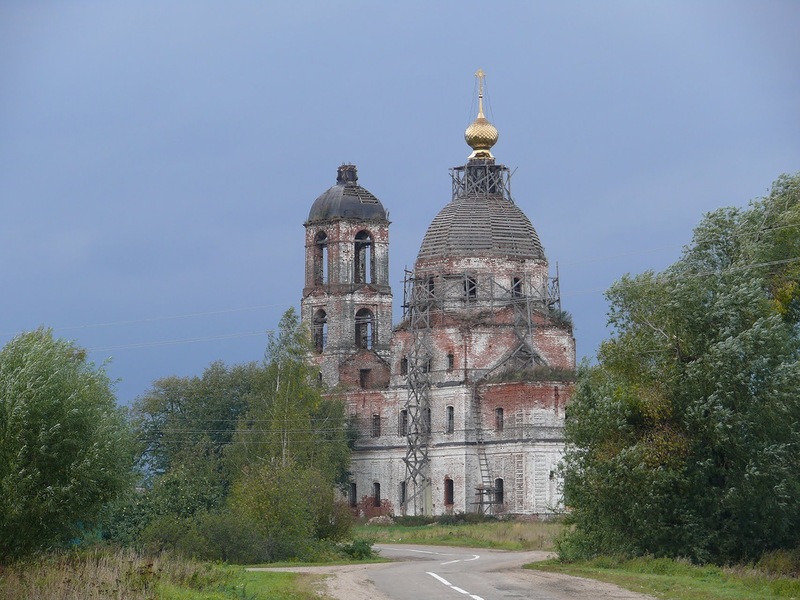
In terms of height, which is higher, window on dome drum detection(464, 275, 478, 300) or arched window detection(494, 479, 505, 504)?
window on dome drum detection(464, 275, 478, 300)

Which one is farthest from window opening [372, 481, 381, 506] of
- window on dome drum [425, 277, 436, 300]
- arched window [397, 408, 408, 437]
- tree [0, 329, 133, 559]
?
tree [0, 329, 133, 559]

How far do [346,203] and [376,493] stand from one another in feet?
51.0

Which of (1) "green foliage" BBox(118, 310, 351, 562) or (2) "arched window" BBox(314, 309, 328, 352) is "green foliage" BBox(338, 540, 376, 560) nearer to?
(1) "green foliage" BBox(118, 310, 351, 562)

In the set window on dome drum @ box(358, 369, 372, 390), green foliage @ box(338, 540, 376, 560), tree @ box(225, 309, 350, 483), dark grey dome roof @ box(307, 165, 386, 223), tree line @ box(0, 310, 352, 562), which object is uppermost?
dark grey dome roof @ box(307, 165, 386, 223)

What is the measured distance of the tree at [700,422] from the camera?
33969mm

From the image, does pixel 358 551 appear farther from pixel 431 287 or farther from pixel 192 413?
pixel 192 413

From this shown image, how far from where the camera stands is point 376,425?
80.2 m

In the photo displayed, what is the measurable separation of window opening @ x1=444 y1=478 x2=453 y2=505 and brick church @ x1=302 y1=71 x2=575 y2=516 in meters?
0.07

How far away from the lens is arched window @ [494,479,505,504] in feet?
242

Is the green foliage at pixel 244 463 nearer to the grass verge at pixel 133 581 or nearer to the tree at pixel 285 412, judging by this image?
the tree at pixel 285 412

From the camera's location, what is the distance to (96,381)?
1276 inches

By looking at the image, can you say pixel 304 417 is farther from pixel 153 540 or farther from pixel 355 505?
pixel 153 540

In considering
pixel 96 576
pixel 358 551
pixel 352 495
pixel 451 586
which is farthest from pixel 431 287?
pixel 96 576

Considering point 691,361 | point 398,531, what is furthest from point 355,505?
point 691,361
